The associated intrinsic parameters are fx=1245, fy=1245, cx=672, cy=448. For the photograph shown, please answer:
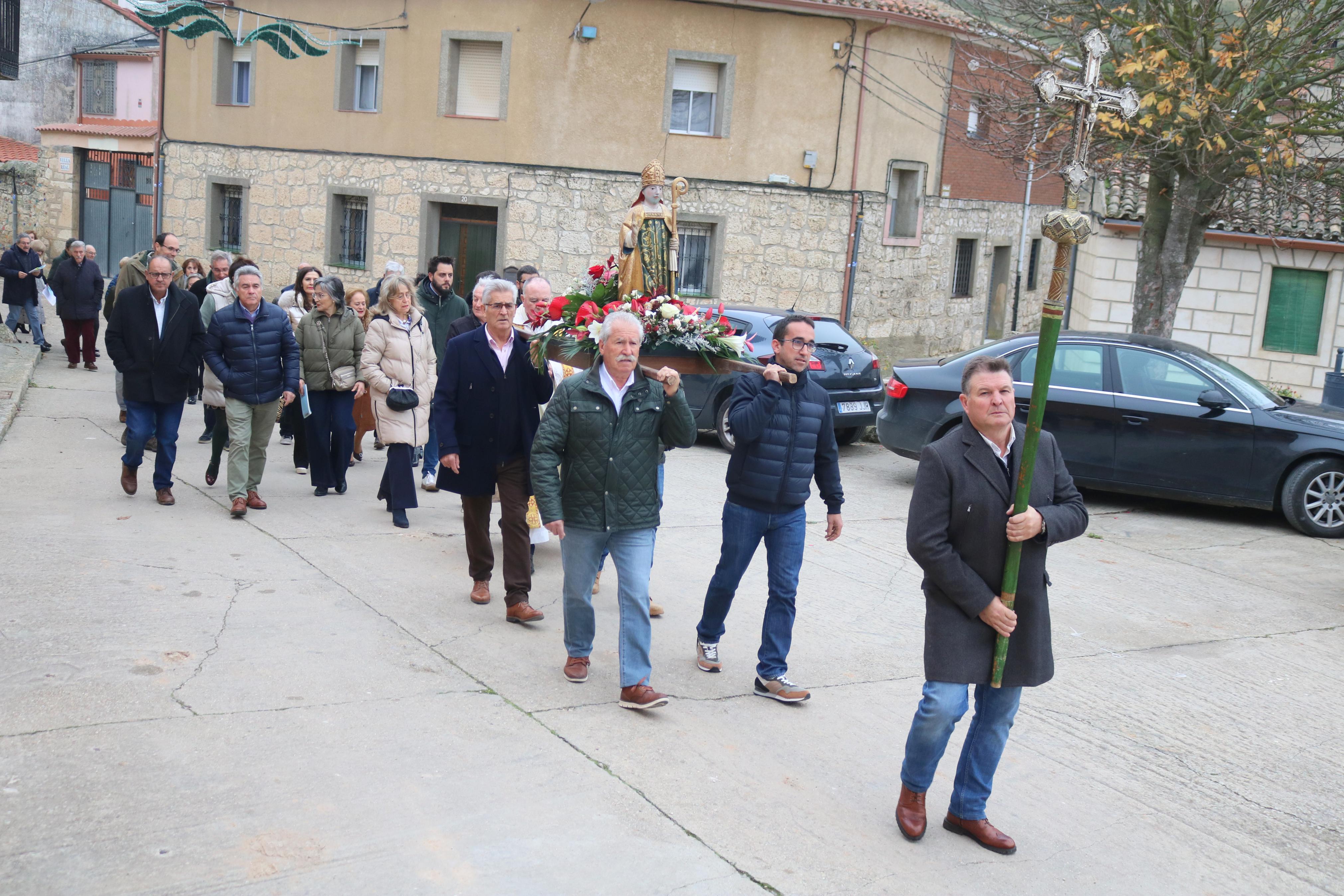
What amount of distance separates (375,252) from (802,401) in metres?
18.3

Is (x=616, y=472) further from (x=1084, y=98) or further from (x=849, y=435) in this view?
(x=849, y=435)

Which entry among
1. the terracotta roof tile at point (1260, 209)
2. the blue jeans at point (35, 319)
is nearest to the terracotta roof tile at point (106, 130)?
the blue jeans at point (35, 319)

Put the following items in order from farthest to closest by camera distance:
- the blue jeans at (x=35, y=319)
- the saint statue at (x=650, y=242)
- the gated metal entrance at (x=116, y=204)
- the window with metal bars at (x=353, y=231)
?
the gated metal entrance at (x=116, y=204), the window with metal bars at (x=353, y=231), the blue jeans at (x=35, y=319), the saint statue at (x=650, y=242)

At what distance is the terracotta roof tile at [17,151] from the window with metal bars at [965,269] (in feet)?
80.1

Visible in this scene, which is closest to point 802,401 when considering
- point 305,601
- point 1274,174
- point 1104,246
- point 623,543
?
point 623,543

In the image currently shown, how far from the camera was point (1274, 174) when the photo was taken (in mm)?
13484

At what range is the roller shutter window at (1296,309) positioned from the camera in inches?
778

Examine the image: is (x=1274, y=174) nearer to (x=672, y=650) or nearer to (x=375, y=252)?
(x=672, y=650)

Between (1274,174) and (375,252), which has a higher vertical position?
(1274,174)

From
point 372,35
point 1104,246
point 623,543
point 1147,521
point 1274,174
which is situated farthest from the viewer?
point 372,35

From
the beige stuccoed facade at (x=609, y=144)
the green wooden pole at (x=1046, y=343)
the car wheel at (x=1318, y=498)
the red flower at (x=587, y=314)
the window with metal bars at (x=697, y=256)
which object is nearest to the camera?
the green wooden pole at (x=1046, y=343)

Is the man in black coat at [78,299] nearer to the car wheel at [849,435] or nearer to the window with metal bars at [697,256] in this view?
the car wheel at [849,435]

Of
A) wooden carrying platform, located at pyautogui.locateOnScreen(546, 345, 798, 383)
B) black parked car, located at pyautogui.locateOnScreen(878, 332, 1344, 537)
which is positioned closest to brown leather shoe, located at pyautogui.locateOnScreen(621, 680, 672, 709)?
wooden carrying platform, located at pyautogui.locateOnScreen(546, 345, 798, 383)

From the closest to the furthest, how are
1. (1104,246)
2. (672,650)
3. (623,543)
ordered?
(623,543)
(672,650)
(1104,246)
